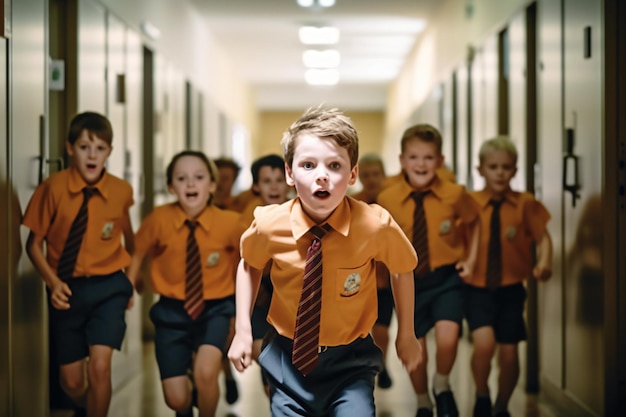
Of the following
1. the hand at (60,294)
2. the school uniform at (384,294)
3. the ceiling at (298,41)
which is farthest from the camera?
the ceiling at (298,41)

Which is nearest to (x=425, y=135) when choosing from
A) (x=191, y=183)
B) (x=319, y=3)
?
(x=191, y=183)

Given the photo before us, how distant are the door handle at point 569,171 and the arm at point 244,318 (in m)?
2.44

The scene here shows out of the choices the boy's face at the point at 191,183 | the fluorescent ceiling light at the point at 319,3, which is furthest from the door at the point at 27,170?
the fluorescent ceiling light at the point at 319,3

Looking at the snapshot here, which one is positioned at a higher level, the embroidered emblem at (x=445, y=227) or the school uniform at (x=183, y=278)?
the embroidered emblem at (x=445, y=227)

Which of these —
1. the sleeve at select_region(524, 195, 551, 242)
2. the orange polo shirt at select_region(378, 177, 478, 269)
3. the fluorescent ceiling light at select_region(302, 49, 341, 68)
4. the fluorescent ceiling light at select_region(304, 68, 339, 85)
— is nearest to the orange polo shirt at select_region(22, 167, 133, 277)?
the orange polo shirt at select_region(378, 177, 478, 269)

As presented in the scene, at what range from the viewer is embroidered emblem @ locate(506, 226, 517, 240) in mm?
5137

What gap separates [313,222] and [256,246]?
19cm

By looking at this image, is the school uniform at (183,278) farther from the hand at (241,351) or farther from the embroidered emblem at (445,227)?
the hand at (241,351)

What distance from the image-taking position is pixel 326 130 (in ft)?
9.66

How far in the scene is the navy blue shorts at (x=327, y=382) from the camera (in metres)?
2.98

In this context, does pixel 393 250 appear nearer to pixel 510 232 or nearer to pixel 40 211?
pixel 40 211

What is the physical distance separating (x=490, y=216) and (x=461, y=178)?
433 cm

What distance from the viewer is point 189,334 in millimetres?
4547

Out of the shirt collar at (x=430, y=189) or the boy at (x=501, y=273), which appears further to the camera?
the boy at (x=501, y=273)
